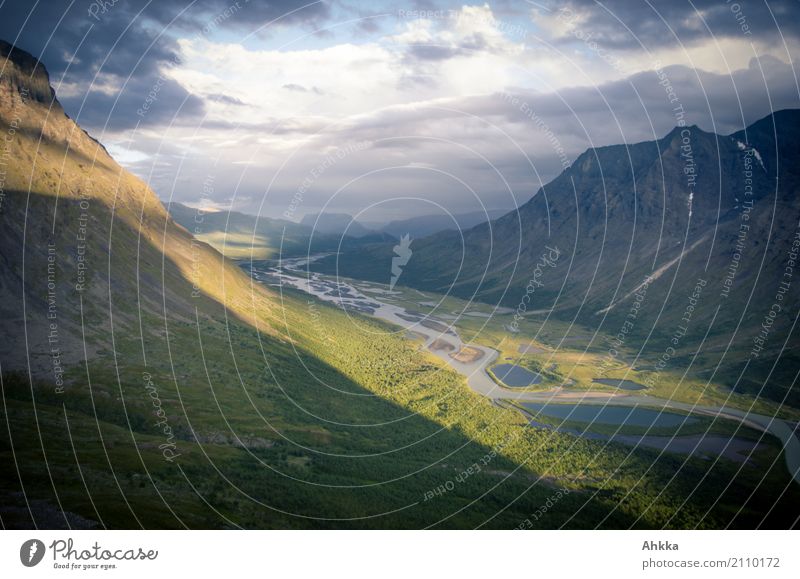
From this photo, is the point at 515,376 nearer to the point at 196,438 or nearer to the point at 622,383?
the point at 622,383

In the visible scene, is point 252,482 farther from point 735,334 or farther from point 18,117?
point 735,334

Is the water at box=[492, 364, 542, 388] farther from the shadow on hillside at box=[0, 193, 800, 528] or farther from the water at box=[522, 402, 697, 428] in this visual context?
the shadow on hillside at box=[0, 193, 800, 528]

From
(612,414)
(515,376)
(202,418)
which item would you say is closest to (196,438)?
(202,418)

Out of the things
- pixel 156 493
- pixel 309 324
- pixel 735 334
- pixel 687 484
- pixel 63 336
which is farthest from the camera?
pixel 735 334

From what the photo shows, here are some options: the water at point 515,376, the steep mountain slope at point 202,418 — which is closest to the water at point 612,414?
the steep mountain slope at point 202,418

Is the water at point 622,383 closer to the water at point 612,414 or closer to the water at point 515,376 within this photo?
the water at point 515,376
